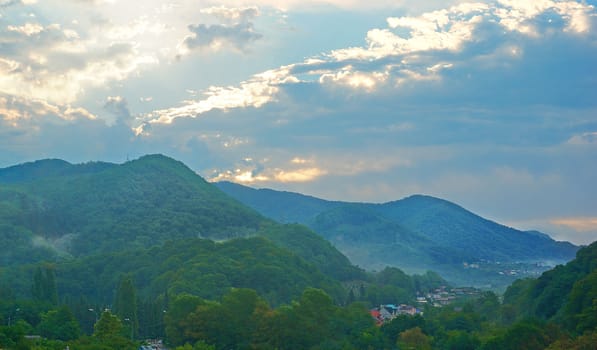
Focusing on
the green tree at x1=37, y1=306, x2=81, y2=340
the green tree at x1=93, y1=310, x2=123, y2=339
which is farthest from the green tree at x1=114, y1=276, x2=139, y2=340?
the green tree at x1=93, y1=310, x2=123, y2=339

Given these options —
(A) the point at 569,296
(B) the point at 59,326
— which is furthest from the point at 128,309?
(A) the point at 569,296

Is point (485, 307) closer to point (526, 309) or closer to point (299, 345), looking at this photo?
point (526, 309)

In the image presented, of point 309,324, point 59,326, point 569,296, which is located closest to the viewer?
point 569,296

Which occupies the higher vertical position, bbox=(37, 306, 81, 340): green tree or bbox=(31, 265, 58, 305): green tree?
bbox=(31, 265, 58, 305): green tree

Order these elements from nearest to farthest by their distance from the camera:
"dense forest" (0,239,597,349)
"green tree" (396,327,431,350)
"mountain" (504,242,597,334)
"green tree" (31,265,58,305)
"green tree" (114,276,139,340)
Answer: "dense forest" (0,239,597,349)
"mountain" (504,242,597,334)
"green tree" (396,327,431,350)
"green tree" (114,276,139,340)
"green tree" (31,265,58,305)

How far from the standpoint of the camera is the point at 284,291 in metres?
191

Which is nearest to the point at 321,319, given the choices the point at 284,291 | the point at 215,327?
the point at 215,327

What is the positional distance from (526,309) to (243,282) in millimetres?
77472

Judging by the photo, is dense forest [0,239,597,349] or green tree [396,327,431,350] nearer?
dense forest [0,239,597,349]

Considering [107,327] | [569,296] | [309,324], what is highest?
[569,296]

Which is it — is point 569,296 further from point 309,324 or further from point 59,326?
point 59,326

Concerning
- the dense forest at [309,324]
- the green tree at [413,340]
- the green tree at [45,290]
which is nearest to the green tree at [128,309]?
the dense forest at [309,324]

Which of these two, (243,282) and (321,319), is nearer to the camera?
(321,319)

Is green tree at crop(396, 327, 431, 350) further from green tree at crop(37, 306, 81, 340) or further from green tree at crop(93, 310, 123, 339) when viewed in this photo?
green tree at crop(37, 306, 81, 340)
